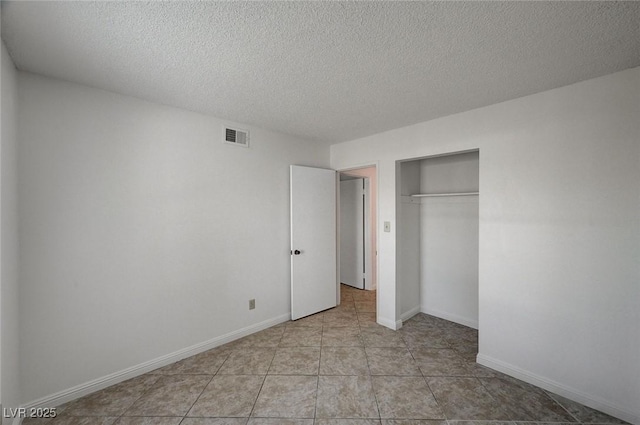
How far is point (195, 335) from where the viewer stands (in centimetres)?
261

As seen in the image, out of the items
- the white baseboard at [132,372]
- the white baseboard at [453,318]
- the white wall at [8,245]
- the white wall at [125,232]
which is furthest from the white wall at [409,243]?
the white wall at [8,245]

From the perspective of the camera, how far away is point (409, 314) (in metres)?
3.50

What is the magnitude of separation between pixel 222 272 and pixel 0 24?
2266 millimetres

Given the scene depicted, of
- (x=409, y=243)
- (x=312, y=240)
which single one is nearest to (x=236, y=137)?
(x=312, y=240)

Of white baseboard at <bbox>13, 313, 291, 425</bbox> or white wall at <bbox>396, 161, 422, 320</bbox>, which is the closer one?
white baseboard at <bbox>13, 313, 291, 425</bbox>

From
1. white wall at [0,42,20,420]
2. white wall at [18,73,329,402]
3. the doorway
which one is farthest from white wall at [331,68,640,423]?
white wall at [0,42,20,420]

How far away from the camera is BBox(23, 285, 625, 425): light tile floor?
70.6 inches

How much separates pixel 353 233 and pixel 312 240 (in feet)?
4.90

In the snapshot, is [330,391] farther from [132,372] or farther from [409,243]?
[409,243]

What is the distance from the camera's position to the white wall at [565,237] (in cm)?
179

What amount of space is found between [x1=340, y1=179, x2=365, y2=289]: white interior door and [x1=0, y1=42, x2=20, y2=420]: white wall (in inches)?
161

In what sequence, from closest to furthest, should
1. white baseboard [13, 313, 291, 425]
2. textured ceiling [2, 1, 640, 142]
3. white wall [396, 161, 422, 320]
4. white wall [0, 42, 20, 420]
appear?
textured ceiling [2, 1, 640, 142], white wall [0, 42, 20, 420], white baseboard [13, 313, 291, 425], white wall [396, 161, 422, 320]

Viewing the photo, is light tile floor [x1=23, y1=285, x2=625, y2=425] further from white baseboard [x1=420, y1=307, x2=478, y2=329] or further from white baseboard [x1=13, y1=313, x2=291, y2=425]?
white baseboard [x1=420, y1=307, x2=478, y2=329]

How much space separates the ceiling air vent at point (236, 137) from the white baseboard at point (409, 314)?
9.53 ft
